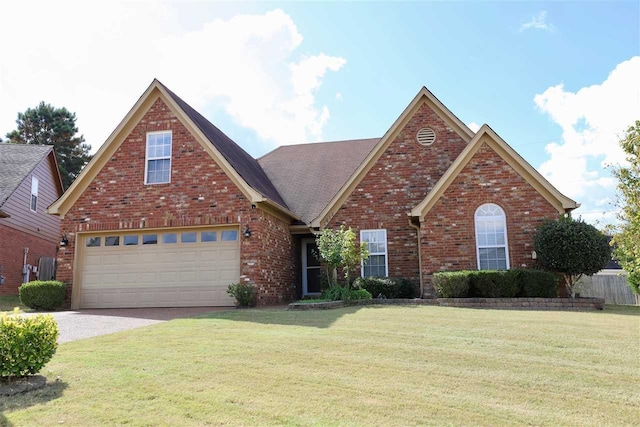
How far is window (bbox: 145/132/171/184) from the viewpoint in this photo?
16219 millimetres

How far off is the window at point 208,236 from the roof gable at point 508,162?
6259mm

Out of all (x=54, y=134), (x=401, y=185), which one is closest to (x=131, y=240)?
(x=401, y=185)

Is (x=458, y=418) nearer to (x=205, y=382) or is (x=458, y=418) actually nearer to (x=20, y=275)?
(x=205, y=382)

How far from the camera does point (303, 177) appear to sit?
21094 mm

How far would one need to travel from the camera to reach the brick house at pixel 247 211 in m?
15.1

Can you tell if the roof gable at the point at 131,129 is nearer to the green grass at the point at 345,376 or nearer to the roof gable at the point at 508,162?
the roof gable at the point at 508,162

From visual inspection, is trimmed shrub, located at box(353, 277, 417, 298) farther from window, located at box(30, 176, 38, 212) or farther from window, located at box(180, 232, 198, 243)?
window, located at box(30, 176, 38, 212)

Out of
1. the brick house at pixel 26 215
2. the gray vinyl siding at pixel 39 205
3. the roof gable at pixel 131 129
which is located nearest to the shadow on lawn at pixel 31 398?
the roof gable at pixel 131 129

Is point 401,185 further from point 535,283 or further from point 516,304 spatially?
point 516,304

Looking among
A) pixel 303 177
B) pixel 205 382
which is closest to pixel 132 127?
pixel 303 177

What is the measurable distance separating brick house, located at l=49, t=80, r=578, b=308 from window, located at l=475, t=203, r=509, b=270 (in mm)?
31

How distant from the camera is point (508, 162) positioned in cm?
1529

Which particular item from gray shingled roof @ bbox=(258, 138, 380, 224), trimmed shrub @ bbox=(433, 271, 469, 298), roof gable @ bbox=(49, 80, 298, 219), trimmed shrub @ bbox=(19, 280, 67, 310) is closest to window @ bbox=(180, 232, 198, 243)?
roof gable @ bbox=(49, 80, 298, 219)

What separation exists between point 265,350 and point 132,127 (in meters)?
11.9
